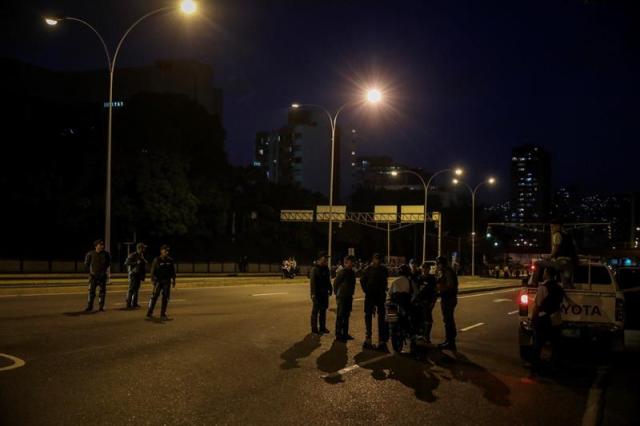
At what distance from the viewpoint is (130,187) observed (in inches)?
1966

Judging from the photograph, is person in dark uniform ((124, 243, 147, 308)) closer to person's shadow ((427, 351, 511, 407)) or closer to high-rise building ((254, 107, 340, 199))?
person's shadow ((427, 351, 511, 407))

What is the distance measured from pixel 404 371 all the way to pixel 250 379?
104 inches

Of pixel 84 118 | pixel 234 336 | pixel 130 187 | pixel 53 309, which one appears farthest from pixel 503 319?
pixel 84 118

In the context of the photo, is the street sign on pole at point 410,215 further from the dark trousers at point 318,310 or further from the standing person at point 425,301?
the standing person at point 425,301

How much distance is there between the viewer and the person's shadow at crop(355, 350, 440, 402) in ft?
30.9

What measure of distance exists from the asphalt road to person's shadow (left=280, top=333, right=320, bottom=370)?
0.8 inches

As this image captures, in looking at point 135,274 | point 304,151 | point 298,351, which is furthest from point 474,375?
point 304,151

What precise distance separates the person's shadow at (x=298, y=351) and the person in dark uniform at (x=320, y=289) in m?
0.49

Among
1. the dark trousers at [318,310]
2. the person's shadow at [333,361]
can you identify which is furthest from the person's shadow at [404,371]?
the dark trousers at [318,310]

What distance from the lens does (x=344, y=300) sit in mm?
13992

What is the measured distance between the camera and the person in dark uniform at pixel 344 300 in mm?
13992

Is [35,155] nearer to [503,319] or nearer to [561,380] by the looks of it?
[503,319]

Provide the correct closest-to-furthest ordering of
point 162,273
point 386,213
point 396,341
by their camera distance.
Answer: point 396,341 → point 162,273 → point 386,213

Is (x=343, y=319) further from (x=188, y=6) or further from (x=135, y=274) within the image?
(x=188, y=6)
